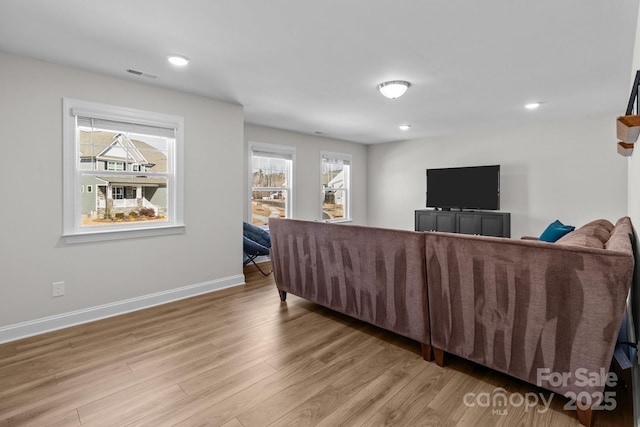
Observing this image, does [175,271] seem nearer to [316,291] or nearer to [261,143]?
[316,291]

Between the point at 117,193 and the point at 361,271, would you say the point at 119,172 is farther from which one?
the point at 361,271

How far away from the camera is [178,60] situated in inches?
105

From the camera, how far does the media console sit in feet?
17.1

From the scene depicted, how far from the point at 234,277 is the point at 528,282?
3273mm

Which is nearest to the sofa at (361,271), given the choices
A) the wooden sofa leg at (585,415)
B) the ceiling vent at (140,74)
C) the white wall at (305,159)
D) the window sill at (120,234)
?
the wooden sofa leg at (585,415)

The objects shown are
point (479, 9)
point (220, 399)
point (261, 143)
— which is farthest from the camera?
point (261, 143)

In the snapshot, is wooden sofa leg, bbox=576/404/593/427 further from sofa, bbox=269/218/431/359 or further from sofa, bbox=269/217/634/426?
sofa, bbox=269/218/431/359

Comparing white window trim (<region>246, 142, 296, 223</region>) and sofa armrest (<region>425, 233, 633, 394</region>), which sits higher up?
white window trim (<region>246, 142, 296, 223</region>)

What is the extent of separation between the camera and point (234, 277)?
4.04 metres

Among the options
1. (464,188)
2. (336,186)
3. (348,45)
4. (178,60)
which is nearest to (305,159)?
(336,186)

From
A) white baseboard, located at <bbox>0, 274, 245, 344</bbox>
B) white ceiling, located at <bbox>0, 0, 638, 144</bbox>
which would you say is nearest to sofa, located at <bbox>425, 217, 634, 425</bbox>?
white ceiling, located at <bbox>0, 0, 638, 144</bbox>

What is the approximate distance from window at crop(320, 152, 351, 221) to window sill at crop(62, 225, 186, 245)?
3556mm

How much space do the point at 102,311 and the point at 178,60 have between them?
2432mm

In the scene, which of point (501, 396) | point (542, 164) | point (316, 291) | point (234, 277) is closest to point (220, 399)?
point (316, 291)
